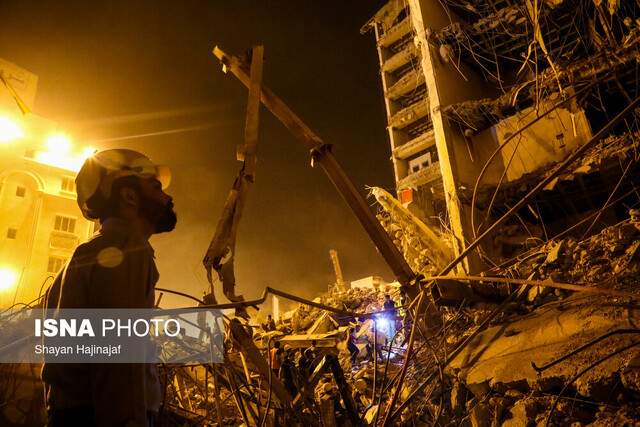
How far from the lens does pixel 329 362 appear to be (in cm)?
436

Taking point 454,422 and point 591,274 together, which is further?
point 591,274

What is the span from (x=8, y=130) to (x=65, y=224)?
25.5 feet

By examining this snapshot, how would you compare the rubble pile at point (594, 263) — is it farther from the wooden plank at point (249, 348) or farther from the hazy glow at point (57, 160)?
the hazy glow at point (57, 160)

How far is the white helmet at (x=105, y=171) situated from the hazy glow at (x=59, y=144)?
32.3 metres

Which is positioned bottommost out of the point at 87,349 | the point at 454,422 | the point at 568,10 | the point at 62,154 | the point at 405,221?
the point at 454,422

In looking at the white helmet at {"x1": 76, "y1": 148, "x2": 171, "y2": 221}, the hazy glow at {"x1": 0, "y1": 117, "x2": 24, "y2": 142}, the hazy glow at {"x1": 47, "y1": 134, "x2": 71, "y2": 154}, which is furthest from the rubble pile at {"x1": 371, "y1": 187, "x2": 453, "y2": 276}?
the hazy glow at {"x1": 0, "y1": 117, "x2": 24, "y2": 142}

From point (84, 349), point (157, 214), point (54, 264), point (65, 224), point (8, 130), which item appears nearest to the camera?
point (84, 349)

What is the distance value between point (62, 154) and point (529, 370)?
33.8 meters

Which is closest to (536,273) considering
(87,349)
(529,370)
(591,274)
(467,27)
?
(591,274)

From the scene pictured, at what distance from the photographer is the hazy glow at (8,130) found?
25.2 meters

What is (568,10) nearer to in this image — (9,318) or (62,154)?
(9,318)

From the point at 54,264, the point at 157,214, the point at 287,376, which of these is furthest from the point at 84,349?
the point at 54,264

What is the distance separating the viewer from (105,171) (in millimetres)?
2000

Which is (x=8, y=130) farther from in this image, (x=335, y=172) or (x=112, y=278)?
(x=112, y=278)
